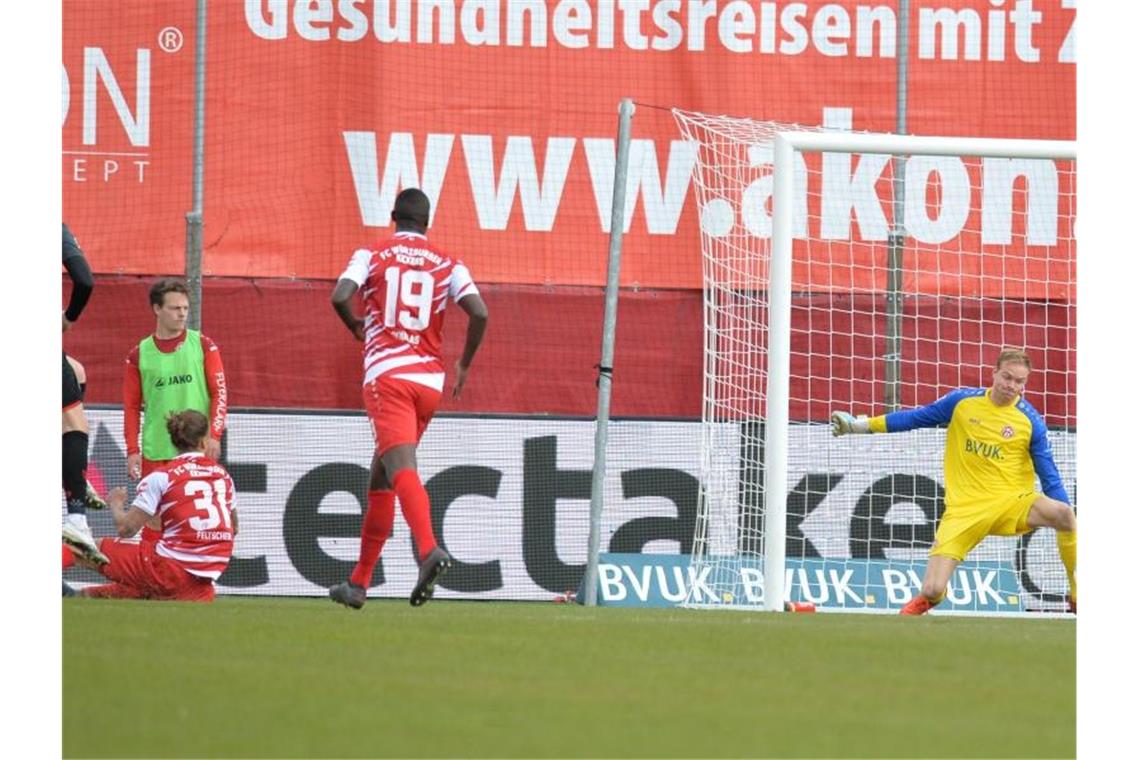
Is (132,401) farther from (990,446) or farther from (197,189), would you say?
(990,446)

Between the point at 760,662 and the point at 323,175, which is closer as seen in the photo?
the point at 760,662

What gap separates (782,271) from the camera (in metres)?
11.7

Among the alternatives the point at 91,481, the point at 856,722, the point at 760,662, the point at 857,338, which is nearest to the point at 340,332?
the point at 91,481

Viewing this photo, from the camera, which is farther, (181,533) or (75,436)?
(75,436)

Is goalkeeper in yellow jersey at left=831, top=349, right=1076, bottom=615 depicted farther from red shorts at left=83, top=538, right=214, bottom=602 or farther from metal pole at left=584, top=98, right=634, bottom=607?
red shorts at left=83, top=538, right=214, bottom=602

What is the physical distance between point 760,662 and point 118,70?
8.88 meters

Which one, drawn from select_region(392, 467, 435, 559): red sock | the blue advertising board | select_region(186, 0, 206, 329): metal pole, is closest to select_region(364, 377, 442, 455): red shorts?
select_region(392, 467, 435, 559): red sock

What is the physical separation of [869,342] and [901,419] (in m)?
3.63

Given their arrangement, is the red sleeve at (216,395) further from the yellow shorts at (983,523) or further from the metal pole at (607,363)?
the yellow shorts at (983,523)

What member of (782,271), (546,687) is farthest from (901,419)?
(546,687)

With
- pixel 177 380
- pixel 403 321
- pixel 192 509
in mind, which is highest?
pixel 403 321

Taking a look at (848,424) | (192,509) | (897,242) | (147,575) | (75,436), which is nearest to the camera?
(192,509)

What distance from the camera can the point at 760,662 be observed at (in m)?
7.69
